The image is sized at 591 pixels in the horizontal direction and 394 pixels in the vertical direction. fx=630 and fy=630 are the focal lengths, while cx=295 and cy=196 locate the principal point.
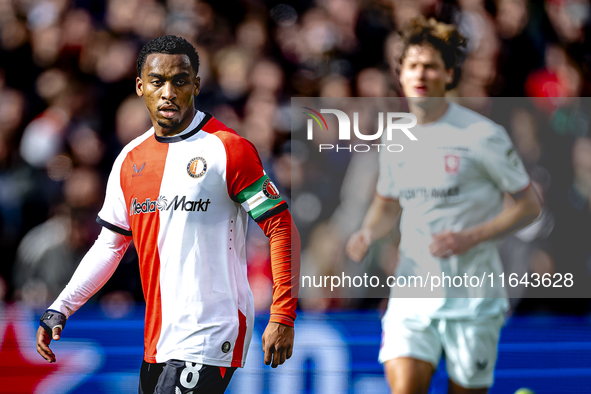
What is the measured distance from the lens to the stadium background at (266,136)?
4.05 meters

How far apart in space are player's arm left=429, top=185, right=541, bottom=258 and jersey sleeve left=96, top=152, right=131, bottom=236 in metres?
1.74

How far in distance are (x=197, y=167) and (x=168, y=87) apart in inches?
16.3

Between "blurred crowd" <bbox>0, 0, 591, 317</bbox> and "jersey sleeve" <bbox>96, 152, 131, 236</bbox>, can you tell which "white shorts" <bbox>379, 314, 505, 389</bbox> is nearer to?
"blurred crowd" <bbox>0, 0, 591, 317</bbox>

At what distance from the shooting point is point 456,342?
3627 mm

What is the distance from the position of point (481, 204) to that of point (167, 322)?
6.37ft

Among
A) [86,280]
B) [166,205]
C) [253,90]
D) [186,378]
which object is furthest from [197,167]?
[253,90]

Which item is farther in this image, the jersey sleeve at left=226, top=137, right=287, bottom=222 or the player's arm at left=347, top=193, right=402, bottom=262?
the player's arm at left=347, top=193, right=402, bottom=262

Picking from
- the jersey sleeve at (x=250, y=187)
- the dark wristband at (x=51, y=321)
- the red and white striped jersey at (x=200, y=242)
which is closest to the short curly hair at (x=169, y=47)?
the red and white striped jersey at (x=200, y=242)

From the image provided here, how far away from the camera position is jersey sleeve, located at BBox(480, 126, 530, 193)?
3.71 m

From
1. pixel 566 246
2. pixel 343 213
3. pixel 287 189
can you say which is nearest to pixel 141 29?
pixel 287 189

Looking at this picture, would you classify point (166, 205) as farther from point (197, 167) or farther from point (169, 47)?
point (169, 47)

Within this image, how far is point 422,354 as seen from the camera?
355cm

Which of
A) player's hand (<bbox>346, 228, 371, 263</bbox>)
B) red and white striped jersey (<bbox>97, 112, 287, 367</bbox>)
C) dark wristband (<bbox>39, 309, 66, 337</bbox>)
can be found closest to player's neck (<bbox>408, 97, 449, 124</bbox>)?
player's hand (<bbox>346, 228, 371, 263</bbox>)

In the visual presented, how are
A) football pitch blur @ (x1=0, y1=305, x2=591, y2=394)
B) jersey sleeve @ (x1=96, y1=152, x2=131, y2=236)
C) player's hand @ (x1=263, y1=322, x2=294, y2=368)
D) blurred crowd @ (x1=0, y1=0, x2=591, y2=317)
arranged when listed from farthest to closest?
blurred crowd @ (x1=0, y1=0, x2=591, y2=317) < football pitch blur @ (x1=0, y1=305, x2=591, y2=394) < jersey sleeve @ (x1=96, y1=152, x2=131, y2=236) < player's hand @ (x1=263, y1=322, x2=294, y2=368)
